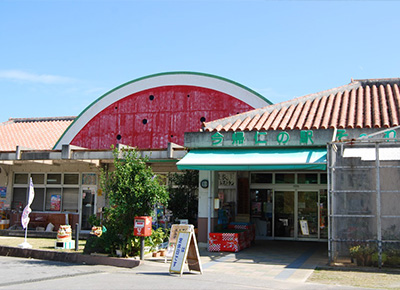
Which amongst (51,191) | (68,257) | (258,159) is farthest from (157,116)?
(68,257)

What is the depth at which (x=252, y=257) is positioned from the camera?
1457cm

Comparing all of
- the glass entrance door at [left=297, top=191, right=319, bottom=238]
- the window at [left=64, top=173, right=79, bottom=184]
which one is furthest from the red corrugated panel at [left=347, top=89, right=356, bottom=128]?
the window at [left=64, top=173, right=79, bottom=184]

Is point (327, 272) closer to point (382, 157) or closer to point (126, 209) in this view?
point (382, 157)

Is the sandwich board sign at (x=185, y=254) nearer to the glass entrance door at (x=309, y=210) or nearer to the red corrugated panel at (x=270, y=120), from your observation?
the red corrugated panel at (x=270, y=120)

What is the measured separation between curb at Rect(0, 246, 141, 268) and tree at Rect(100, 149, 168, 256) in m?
0.53

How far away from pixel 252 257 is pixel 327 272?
3.25m

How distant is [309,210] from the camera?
19.8 metres

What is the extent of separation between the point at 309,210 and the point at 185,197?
5632mm

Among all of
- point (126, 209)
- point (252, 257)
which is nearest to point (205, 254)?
point (252, 257)

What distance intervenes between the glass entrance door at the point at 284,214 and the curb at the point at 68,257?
9.05m

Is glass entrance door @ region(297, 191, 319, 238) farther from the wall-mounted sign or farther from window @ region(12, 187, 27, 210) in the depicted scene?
window @ region(12, 187, 27, 210)

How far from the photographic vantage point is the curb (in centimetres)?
1298

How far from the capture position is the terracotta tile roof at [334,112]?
15.9 meters

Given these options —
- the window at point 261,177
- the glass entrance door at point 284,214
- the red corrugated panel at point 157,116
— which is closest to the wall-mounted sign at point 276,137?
the window at point 261,177
